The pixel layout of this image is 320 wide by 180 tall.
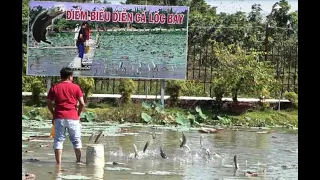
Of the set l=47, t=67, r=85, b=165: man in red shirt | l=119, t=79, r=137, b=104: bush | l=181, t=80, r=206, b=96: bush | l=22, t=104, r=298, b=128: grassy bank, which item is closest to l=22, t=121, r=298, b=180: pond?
l=47, t=67, r=85, b=165: man in red shirt

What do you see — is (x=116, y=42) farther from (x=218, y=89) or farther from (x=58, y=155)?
(x=58, y=155)

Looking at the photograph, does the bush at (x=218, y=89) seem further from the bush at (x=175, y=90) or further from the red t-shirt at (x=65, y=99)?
the red t-shirt at (x=65, y=99)

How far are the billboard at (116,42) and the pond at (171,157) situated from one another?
6814 millimetres

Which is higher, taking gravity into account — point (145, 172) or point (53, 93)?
point (53, 93)

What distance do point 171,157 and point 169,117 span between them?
9.58m

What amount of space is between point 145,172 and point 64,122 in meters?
1.35

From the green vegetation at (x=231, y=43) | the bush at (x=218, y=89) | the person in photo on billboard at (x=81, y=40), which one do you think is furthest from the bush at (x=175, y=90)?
the person in photo on billboard at (x=81, y=40)

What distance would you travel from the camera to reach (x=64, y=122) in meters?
9.57

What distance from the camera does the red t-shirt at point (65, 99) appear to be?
9555mm

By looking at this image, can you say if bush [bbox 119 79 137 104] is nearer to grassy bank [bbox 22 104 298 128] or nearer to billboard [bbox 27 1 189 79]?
billboard [bbox 27 1 189 79]

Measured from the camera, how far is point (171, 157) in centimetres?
1148

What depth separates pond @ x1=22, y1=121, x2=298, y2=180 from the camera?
9352mm

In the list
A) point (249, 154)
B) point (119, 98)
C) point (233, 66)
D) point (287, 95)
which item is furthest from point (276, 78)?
point (249, 154)
